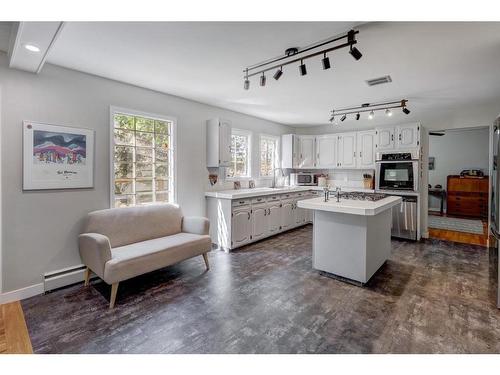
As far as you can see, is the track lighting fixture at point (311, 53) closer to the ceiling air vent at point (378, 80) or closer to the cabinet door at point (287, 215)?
the ceiling air vent at point (378, 80)

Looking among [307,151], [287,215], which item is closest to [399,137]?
[307,151]

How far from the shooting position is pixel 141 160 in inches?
143

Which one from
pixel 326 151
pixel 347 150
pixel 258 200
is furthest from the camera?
pixel 326 151

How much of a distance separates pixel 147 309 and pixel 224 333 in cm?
86

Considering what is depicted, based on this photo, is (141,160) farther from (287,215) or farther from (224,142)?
(287,215)

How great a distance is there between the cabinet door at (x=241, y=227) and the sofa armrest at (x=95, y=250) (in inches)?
77.2

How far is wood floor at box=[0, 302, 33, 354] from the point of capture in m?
1.89

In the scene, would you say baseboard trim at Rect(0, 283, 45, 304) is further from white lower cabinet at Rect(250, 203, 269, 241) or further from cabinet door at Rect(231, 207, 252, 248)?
white lower cabinet at Rect(250, 203, 269, 241)

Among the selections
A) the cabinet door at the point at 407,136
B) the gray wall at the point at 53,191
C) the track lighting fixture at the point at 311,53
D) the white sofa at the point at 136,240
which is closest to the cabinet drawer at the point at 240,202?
the white sofa at the point at 136,240

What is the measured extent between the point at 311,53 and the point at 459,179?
23.7 feet

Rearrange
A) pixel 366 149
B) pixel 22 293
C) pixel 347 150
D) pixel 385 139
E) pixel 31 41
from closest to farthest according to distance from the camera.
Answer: pixel 31 41
pixel 22 293
pixel 385 139
pixel 366 149
pixel 347 150

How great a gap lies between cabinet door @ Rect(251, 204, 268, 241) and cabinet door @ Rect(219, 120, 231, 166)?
0.98m

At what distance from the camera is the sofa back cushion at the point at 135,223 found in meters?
2.95
